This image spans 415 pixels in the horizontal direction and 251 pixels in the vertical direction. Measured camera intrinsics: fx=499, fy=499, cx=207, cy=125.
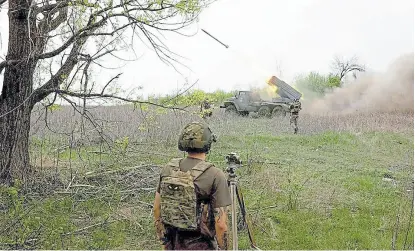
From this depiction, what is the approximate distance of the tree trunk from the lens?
7477 millimetres

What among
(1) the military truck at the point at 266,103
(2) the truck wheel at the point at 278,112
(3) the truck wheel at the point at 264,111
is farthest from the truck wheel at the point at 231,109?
(2) the truck wheel at the point at 278,112

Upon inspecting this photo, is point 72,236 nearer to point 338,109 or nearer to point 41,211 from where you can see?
point 41,211

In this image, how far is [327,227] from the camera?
6168 mm

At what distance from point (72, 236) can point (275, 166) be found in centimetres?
462

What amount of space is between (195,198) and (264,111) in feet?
60.4

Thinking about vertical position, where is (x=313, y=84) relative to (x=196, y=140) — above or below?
above

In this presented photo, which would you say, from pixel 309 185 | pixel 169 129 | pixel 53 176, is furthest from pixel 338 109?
pixel 53 176

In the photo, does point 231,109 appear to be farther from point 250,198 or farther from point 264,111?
point 250,198

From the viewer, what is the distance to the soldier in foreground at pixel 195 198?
317 centimetres

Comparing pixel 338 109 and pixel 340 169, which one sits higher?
pixel 338 109

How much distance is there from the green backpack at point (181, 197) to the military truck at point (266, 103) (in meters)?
17.4

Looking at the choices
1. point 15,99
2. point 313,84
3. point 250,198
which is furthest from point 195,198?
point 313,84

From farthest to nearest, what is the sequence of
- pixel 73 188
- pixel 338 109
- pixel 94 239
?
pixel 338 109 < pixel 73 188 < pixel 94 239

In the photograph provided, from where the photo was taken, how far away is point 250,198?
7270 mm
